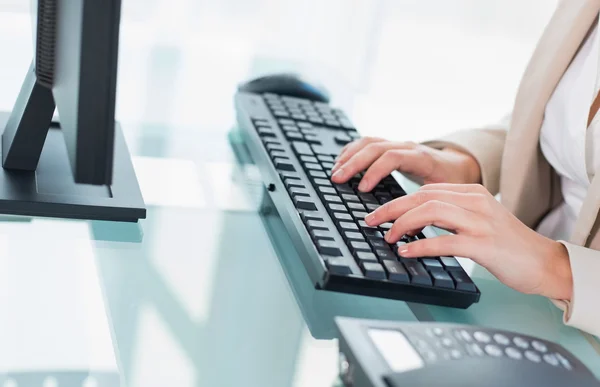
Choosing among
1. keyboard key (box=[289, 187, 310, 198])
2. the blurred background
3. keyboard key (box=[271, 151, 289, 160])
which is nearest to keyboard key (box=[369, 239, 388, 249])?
keyboard key (box=[289, 187, 310, 198])

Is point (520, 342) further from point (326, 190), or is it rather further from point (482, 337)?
point (326, 190)

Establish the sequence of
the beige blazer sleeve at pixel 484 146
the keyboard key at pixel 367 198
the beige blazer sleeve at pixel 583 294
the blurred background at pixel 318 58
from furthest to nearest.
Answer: the blurred background at pixel 318 58
the beige blazer sleeve at pixel 484 146
the keyboard key at pixel 367 198
the beige blazer sleeve at pixel 583 294

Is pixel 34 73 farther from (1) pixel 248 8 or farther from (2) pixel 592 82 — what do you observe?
(1) pixel 248 8

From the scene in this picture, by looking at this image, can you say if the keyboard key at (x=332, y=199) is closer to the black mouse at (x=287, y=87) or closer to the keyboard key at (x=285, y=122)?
the keyboard key at (x=285, y=122)

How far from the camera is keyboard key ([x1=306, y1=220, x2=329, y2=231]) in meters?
0.73

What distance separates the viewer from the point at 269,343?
607 mm

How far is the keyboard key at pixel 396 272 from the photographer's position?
0.67m

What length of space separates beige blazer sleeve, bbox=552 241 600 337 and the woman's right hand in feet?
0.71

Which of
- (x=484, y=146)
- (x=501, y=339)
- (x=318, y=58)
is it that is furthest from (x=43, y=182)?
(x=318, y=58)

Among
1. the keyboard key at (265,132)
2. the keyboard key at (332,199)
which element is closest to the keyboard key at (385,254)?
the keyboard key at (332,199)

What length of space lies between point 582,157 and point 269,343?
52 cm

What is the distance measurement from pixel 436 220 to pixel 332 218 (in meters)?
0.09

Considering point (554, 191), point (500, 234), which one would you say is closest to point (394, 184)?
point (500, 234)

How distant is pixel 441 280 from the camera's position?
2.25 feet
